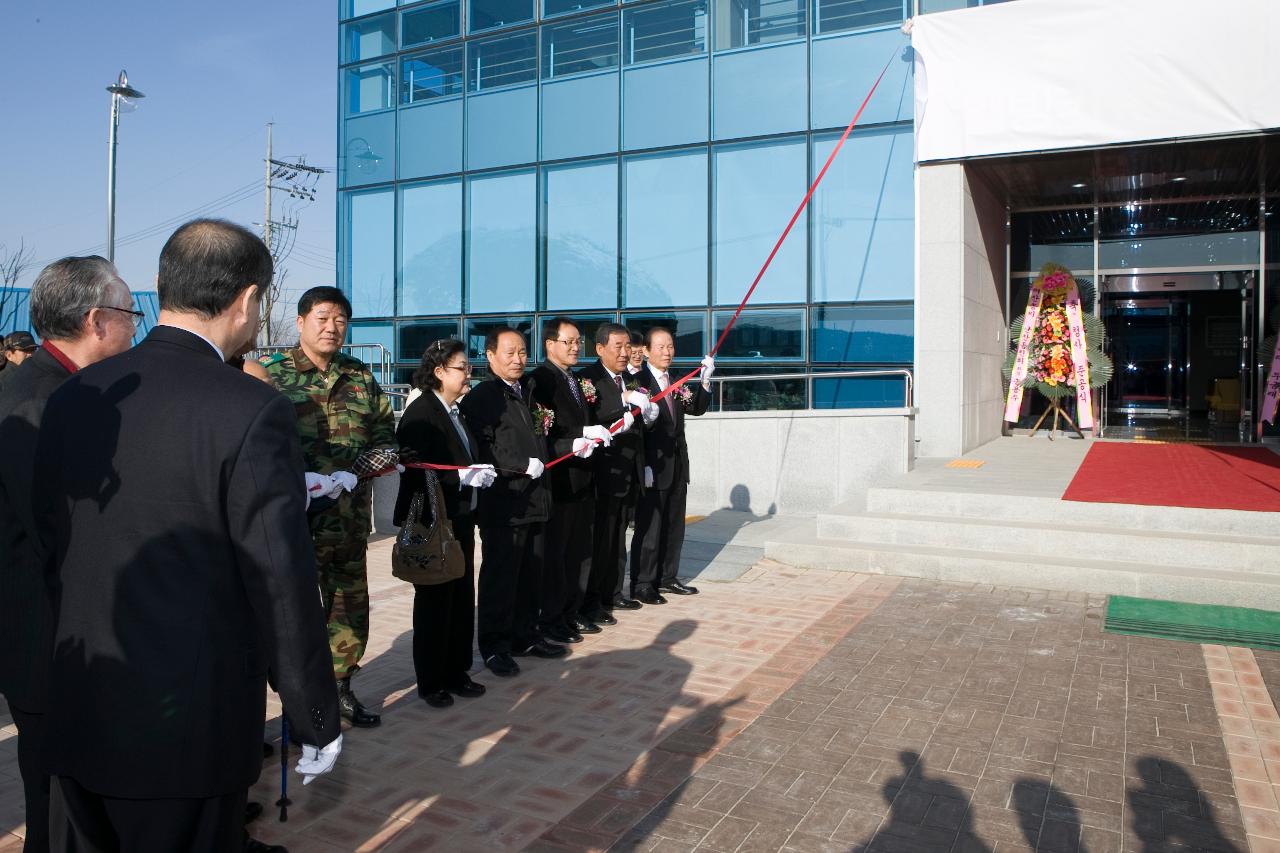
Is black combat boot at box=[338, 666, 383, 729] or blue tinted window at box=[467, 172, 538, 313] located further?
blue tinted window at box=[467, 172, 538, 313]

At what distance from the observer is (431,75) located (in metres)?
16.5

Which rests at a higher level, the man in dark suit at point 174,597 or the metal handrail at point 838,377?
the metal handrail at point 838,377

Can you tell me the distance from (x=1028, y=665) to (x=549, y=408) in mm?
3244

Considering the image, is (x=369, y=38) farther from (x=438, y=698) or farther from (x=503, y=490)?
(x=438, y=698)

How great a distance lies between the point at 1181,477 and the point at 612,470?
20.9 feet

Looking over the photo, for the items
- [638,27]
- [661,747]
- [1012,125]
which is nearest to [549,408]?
[661,747]

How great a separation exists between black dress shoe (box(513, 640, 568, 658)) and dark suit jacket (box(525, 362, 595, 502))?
886 millimetres

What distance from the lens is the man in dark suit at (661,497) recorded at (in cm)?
728

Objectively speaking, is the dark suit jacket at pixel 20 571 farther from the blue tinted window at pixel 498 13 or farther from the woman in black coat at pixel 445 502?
the blue tinted window at pixel 498 13

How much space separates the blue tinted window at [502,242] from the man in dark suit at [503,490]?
10309 mm

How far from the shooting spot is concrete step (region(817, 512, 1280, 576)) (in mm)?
7340

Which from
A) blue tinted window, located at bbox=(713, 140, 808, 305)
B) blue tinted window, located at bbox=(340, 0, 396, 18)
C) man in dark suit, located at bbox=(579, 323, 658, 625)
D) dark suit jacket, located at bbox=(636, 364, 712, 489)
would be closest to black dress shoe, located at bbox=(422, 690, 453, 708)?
man in dark suit, located at bbox=(579, 323, 658, 625)

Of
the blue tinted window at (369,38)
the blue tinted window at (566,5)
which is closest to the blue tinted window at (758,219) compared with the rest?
the blue tinted window at (566,5)

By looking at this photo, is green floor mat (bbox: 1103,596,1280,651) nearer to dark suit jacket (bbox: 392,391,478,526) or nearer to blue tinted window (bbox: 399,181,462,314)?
dark suit jacket (bbox: 392,391,478,526)
